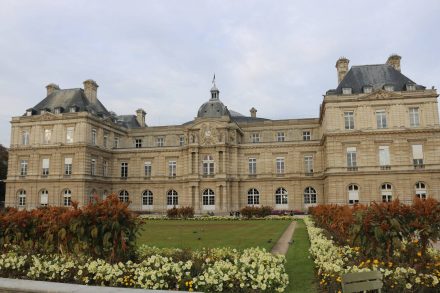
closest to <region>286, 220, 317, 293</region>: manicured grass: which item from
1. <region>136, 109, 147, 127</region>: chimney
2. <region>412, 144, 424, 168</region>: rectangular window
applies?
<region>412, 144, 424, 168</region>: rectangular window

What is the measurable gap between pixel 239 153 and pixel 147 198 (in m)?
14.0

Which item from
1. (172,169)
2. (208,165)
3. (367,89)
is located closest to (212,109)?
(208,165)

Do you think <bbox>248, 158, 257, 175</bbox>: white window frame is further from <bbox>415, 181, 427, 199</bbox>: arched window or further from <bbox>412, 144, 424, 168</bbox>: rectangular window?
<bbox>415, 181, 427, 199</bbox>: arched window

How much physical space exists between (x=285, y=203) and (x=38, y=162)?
1239 inches

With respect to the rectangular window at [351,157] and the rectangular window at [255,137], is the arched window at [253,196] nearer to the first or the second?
the rectangular window at [255,137]

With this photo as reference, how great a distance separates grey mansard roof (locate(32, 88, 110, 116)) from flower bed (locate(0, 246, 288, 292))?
42.1 metres

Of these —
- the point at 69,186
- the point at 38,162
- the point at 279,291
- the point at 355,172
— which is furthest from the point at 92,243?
the point at 38,162

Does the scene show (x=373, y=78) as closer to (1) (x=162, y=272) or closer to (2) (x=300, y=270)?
(2) (x=300, y=270)

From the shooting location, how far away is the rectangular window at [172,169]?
2005 inches

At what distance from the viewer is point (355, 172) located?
39688 millimetres

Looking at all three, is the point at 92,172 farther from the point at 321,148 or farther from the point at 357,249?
the point at 357,249

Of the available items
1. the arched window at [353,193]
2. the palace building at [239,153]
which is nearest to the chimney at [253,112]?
the palace building at [239,153]

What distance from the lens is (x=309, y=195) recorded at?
4653 centimetres

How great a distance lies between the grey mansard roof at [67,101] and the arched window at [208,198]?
17.9 m
